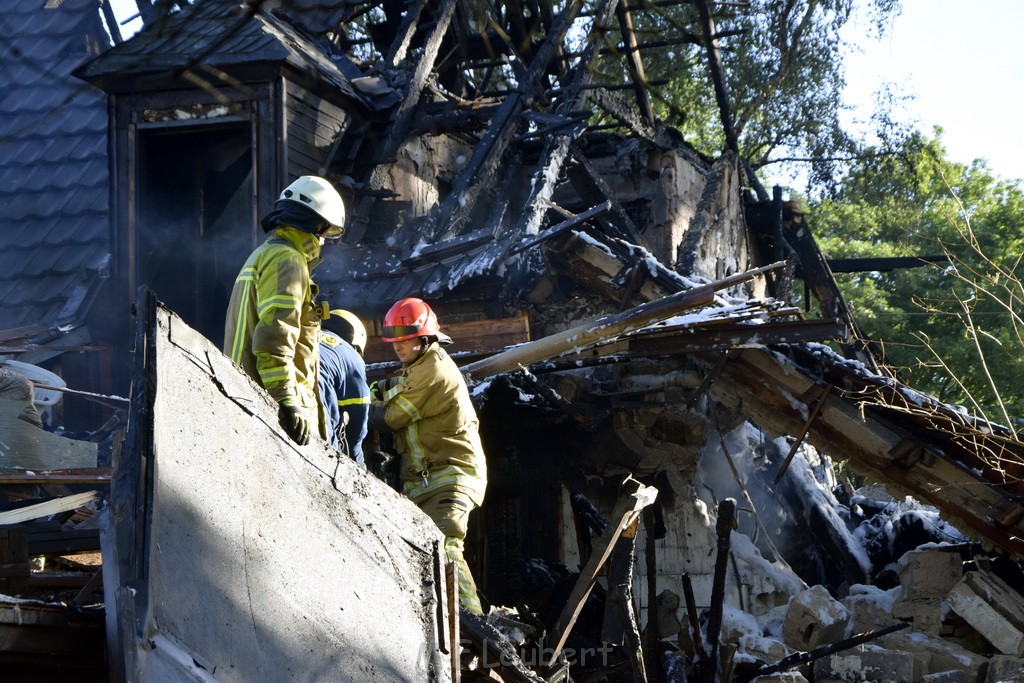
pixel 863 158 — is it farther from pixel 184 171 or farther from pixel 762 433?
pixel 184 171

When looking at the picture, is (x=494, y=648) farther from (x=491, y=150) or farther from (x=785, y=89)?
(x=785, y=89)

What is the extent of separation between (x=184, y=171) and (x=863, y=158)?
47.7 ft

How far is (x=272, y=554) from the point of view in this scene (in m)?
3.75

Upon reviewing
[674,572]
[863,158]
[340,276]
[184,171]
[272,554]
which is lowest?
[674,572]

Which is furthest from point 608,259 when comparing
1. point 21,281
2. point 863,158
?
point 863,158

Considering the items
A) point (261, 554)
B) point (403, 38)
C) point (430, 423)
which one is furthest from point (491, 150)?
point (261, 554)

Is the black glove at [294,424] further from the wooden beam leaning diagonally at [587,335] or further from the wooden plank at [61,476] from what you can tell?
the wooden beam leaning diagonally at [587,335]

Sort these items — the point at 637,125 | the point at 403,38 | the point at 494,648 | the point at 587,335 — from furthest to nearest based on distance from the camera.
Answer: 1. the point at 637,125
2. the point at 403,38
3. the point at 587,335
4. the point at 494,648

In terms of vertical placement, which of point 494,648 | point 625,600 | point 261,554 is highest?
point 261,554

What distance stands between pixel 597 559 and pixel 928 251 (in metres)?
14.9

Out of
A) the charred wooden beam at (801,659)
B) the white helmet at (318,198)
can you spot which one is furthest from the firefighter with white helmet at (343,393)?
the charred wooden beam at (801,659)

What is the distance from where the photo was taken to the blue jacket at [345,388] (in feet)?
17.4

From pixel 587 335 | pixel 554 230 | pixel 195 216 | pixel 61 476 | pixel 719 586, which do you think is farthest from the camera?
pixel 195 216

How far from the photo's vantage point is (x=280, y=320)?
469 centimetres
